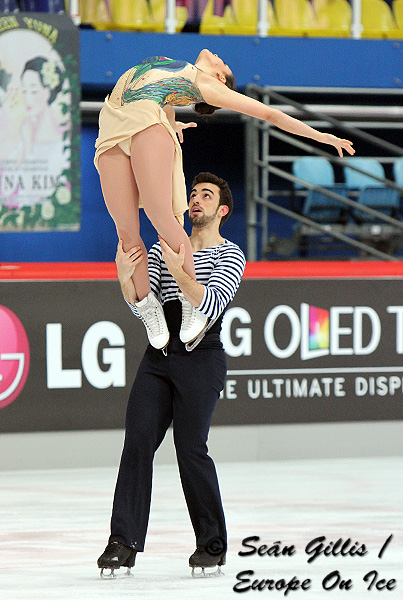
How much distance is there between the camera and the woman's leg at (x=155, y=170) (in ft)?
10.8

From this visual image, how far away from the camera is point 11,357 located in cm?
589

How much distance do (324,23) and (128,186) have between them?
6.74m

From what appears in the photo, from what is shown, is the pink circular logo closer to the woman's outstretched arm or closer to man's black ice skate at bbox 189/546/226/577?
man's black ice skate at bbox 189/546/226/577

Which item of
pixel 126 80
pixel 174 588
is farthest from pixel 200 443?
pixel 126 80

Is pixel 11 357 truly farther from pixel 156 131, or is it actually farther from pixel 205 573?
pixel 156 131

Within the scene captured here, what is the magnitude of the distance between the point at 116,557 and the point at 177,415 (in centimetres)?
52

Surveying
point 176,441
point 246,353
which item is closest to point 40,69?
point 246,353

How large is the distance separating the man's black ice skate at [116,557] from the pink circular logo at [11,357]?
2.48 metres

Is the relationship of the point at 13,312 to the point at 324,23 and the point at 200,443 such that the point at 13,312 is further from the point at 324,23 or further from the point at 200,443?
the point at 324,23

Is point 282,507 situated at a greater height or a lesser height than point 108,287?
lesser


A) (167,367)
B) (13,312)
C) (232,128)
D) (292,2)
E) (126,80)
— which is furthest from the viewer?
(232,128)

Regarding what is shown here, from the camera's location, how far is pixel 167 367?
3576 millimetres

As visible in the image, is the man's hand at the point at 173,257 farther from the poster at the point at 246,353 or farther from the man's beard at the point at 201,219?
the poster at the point at 246,353

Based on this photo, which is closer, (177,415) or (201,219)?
(177,415)
